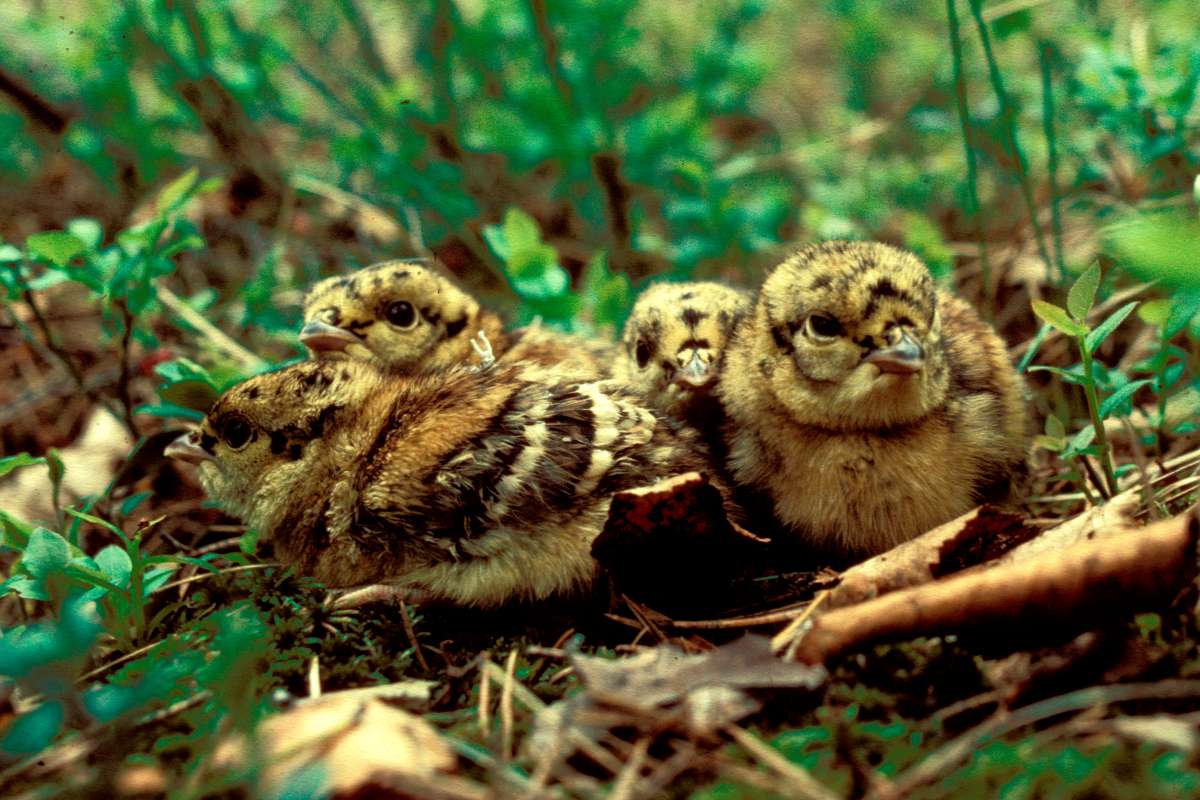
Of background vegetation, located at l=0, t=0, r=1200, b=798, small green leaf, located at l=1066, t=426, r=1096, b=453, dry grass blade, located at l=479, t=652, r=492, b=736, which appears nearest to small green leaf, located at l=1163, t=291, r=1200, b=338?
background vegetation, located at l=0, t=0, r=1200, b=798

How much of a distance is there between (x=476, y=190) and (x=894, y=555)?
379 cm

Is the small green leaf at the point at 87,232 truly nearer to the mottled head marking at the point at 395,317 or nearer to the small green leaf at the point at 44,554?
the mottled head marking at the point at 395,317

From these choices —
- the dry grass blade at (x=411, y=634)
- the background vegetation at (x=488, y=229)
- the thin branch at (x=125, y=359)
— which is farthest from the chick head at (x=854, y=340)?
the thin branch at (x=125, y=359)

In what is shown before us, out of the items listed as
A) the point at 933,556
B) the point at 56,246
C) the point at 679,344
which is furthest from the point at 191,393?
the point at 933,556

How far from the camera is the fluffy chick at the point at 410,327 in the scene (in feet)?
12.8

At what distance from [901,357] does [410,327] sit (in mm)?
1982

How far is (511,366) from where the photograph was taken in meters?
3.30

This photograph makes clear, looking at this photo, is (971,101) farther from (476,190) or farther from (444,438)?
(444,438)

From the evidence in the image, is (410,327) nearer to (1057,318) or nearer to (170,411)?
(170,411)

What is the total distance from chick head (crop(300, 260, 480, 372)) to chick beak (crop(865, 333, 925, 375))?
173 centimetres

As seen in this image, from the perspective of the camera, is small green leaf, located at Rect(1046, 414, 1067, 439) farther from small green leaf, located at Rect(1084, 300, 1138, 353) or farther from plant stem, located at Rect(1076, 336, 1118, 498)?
small green leaf, located at Rect(1084, 300, 1138, 353)

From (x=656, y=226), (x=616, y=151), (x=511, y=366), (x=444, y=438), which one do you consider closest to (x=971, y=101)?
(x=656, y=226)

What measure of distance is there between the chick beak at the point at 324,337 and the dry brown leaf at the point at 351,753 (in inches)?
70.6

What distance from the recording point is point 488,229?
4168mm
